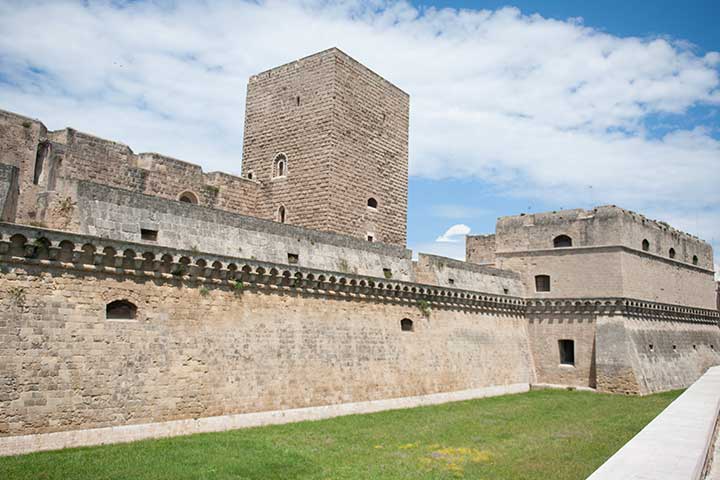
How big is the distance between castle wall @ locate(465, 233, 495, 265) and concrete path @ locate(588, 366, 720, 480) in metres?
13.6

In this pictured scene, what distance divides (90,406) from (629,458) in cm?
973

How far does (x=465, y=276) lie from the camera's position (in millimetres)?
23094

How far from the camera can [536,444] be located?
13.3 meters

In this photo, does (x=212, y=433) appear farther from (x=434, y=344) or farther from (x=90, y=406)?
(x=434, y=344)

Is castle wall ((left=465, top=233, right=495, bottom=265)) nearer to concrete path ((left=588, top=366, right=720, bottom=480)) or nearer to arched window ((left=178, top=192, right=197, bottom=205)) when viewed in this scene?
concrete path ((left=588, top=366, right=720, bottom=480))

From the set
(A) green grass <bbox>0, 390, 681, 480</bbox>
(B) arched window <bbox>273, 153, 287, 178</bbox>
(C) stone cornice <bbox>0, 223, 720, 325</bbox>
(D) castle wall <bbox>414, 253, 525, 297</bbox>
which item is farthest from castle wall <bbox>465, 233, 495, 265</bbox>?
(A) green grass <bbox>0, 390, 681, 480</bbox>

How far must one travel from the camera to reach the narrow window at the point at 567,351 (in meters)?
25.5

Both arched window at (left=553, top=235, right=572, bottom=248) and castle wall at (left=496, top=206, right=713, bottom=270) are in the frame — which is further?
arched window at (left=553, top=235, right=572, bottom=248)

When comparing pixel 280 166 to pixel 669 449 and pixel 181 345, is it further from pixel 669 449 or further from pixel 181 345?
pixel 669 449

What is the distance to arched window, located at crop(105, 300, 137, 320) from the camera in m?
12.1

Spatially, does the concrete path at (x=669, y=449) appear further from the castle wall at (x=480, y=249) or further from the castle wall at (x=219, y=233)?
the castle wall at (x=480, y=249)

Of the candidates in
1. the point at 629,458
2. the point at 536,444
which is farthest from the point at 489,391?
the point at 629,458

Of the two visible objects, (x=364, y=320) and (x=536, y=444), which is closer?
(x=536, y=444)

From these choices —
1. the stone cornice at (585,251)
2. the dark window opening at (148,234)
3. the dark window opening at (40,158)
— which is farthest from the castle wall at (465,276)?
the dark window opening at (40,158)
